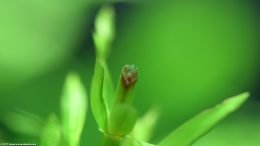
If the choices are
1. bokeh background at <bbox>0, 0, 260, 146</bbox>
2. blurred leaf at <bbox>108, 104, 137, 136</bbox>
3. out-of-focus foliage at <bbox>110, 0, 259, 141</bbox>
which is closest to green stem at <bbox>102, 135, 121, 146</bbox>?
blurred leaf at <bbox>108, 104, 137, 136</bbox>

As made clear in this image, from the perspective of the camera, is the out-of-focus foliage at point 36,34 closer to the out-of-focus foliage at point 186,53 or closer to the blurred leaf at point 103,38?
the out-of-focus foliage at point 186,53

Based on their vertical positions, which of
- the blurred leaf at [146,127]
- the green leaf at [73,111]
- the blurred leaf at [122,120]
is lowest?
the blurred leaf at [146,127]

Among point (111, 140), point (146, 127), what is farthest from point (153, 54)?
point (111, 140)

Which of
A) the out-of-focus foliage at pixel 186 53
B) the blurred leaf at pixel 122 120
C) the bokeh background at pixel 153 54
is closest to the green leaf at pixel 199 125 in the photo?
the blurred leaf at pixel 122 120

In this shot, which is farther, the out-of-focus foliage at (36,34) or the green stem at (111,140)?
the out-of-focus foliage at (36,34)

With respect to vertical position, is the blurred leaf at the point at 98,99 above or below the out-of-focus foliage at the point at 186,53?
above

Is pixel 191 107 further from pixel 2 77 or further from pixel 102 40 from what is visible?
pixel 102 40

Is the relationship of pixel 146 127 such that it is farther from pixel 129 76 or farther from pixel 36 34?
pixel 36 34
